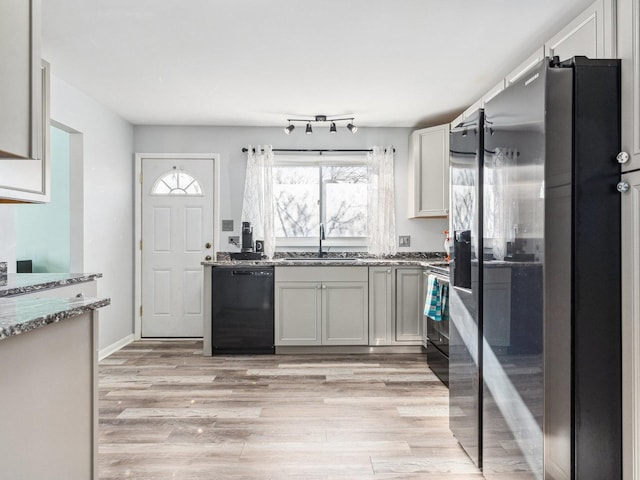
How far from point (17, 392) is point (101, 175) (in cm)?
348

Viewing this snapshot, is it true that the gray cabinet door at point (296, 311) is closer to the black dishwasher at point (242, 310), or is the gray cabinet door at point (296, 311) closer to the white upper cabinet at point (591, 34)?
the black dishwasher at point (242, 310)

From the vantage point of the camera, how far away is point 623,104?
158cm

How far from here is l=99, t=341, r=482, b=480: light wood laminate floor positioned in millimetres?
2164

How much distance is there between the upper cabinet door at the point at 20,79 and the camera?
1285mm

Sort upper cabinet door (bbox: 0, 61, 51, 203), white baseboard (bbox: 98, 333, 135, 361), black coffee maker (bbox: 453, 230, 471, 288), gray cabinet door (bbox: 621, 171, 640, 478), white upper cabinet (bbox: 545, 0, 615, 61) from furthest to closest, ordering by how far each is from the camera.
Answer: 1. white baseboard (bbox: 98, 333, 135, 361)
2. upper cabinet door (bbox: 0, 61, 51, 203)
3. black coffee maker (bbox: 453, 230, 471, 288)
4. white upper cabinet (bbox: 545, 0, 615, 61)
5. gray cabinet door (bbox: 621, 171, 640, 478)

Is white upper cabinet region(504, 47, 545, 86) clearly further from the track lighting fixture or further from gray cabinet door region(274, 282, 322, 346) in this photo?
gray cabinet door region(274, 282, 322, 346)

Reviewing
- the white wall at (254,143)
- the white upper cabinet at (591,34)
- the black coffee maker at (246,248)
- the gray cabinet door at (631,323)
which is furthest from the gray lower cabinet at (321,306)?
the gray cabinet door at (631,323)

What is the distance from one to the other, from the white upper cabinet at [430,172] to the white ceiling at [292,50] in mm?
329

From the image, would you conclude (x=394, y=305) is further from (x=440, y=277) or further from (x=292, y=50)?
(x=292, y=50)

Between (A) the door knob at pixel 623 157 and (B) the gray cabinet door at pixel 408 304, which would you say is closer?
(A) the door knob at pixel 623 157

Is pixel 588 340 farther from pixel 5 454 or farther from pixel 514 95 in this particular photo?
pixel 5 454

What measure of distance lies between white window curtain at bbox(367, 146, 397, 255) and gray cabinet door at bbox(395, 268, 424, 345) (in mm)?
544

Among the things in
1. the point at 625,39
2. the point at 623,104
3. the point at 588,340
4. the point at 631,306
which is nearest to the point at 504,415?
the point at 588,340

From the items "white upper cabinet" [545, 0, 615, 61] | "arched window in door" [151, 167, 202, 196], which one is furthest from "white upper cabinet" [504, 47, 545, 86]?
"arched window in door" [151, 167, 202, 196]
